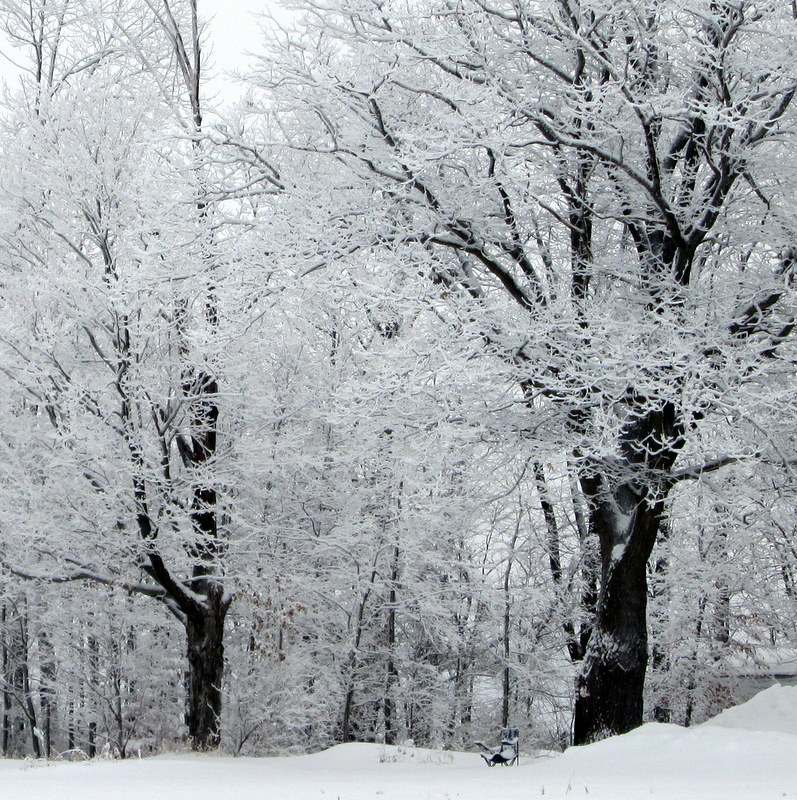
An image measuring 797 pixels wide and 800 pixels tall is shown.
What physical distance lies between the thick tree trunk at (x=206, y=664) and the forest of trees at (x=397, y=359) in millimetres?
59

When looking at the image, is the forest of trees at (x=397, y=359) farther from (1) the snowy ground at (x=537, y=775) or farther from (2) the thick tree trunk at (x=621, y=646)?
(1) the snowy ground at (x=537, y=775)

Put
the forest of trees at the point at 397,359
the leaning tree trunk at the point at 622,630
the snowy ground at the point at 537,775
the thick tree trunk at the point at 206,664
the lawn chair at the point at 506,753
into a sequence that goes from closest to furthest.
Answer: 1. the snowy ground at the point at 537,775
2. the forest of trees at the point at 397,359
3. the lawn chair at the point at 506,753
4. the leaning tree trunk at the point at 622,630
5. the thick tree trunk at the point at 206,664

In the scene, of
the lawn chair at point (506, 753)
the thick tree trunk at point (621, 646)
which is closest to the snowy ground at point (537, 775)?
the lawn chair at point (506, 753)

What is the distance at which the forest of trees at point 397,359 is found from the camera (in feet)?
25.0

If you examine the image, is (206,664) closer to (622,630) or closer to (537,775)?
(622,630)

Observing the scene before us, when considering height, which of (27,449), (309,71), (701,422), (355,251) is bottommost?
(701,422)

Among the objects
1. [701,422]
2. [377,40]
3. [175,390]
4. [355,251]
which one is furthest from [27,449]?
[701,422]

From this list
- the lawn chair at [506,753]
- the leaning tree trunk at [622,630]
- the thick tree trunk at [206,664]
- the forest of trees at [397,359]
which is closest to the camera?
the forest of trees at [397,359]

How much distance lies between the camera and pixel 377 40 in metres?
8.20

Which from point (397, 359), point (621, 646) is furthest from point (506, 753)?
point (397, 359)

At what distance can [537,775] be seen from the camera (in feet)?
23.4

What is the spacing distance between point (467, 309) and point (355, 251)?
159cm

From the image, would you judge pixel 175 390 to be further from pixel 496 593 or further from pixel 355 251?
pixel 496 593

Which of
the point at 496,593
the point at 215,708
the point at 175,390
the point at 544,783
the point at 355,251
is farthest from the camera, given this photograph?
the point at 496,593
